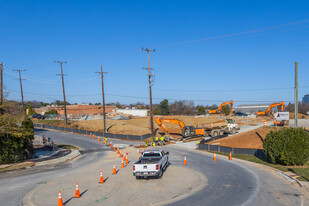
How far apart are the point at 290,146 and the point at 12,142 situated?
84.0ft

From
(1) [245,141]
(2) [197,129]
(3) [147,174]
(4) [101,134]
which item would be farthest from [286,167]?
(4) [101,134]

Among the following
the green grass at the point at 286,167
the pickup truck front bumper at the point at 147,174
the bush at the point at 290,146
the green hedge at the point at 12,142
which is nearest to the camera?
the pickup truck front bumper at the point at 147,174

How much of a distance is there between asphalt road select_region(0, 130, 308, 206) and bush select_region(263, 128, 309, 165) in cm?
235

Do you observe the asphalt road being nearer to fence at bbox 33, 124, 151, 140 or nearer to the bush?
the bush

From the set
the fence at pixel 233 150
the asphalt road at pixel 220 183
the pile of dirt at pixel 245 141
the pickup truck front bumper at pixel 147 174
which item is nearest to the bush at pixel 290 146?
the asphalt road at pixel 220 183

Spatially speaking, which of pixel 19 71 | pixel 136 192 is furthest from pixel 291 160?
pixel 19 71

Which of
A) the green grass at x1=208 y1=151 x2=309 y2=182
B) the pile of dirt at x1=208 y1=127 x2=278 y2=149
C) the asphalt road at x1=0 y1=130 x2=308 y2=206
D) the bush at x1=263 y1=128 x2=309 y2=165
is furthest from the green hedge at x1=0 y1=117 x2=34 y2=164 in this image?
the pile of dirt at x1=208 y1=127 x2=278 y2=149

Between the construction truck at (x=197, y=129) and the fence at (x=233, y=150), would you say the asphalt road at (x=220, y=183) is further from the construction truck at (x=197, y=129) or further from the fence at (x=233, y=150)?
the construction truck at (x=197, y=129)

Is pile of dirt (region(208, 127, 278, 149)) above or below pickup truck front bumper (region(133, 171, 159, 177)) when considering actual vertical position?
below

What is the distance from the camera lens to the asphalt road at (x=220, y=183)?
14383 mm

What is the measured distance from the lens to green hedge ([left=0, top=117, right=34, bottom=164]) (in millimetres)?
24281

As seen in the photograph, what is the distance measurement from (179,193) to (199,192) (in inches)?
46.8

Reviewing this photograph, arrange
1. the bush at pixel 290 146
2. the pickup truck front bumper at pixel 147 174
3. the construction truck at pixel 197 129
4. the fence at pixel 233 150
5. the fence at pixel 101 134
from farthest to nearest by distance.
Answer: the fence at pixel 101 134 < the construction truck at pixel 197 129 < the fence at pixel 233 150 < the bush at pixel 290 146 < the pickup truck front bumper at pixel 147 174

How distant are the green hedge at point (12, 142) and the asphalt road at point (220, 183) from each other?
3.20 meters
